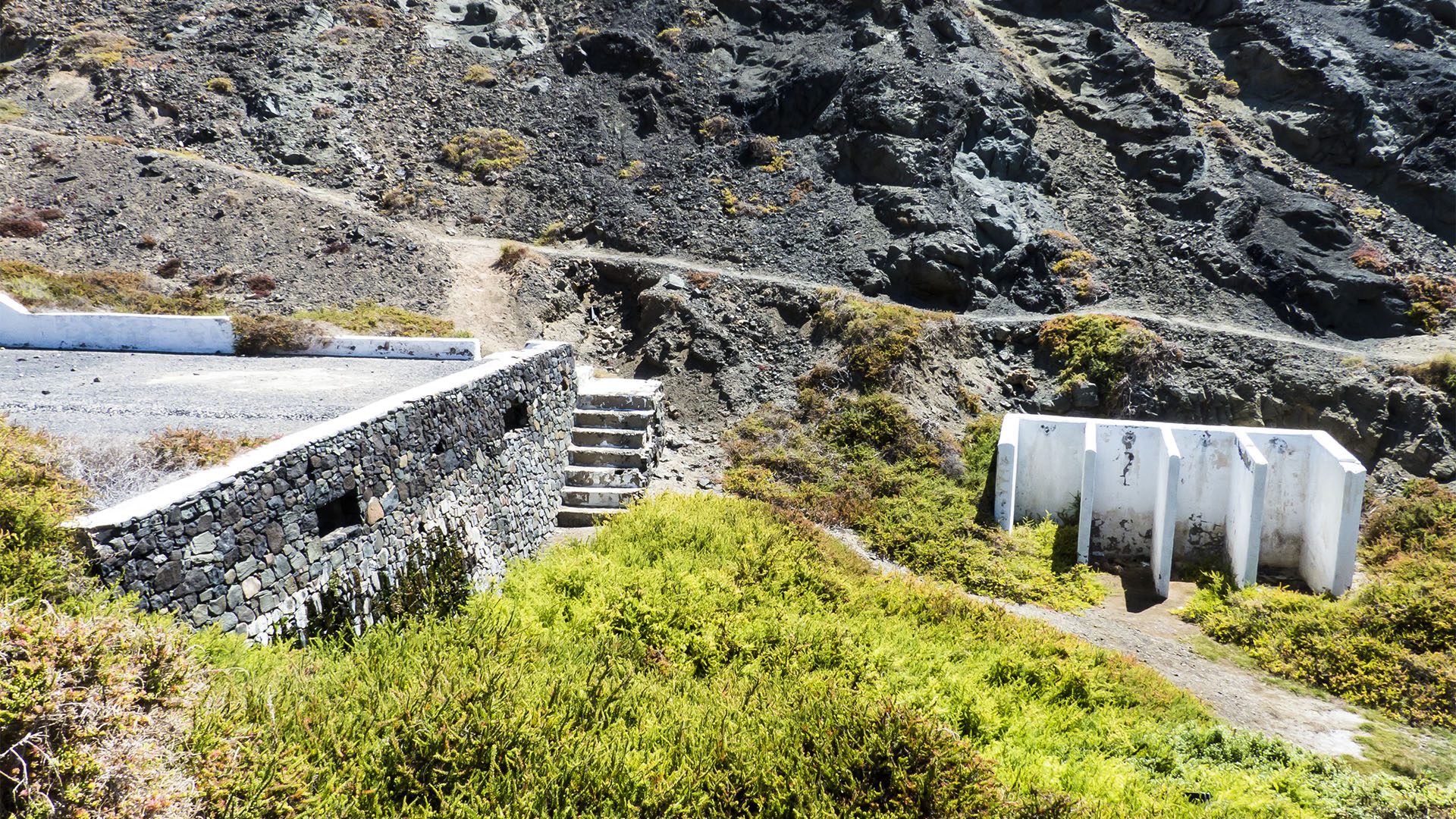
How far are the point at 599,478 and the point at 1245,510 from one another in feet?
33.9

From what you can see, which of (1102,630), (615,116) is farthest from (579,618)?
(615,116)

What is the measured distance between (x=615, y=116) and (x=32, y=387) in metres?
21.1

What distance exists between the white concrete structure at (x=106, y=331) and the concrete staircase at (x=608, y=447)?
19.4ft

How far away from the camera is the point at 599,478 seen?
12.1m

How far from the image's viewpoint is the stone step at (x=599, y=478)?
39.8 ft

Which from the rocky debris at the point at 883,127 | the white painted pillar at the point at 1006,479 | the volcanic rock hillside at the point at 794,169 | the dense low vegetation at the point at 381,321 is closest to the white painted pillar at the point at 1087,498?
the white painted pillar at the point at 1006,479

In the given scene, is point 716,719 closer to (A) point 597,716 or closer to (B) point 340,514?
(A) point 597,716

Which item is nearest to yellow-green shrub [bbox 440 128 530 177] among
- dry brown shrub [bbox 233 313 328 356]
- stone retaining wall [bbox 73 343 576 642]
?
dry brown shrub [bbox 233 313 328 356]

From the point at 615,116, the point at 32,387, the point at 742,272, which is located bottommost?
the point at 32,387

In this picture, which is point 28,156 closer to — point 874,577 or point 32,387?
point 32,387

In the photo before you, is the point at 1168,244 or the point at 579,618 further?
the point at 1168,244

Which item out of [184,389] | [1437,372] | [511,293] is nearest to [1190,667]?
[184,389]

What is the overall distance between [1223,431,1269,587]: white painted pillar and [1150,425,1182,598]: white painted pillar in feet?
3.01

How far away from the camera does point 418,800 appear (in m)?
4.16
